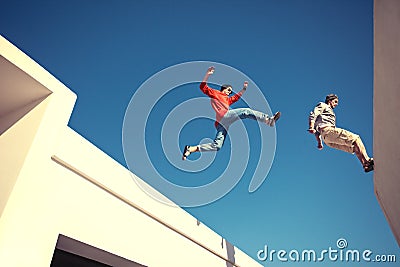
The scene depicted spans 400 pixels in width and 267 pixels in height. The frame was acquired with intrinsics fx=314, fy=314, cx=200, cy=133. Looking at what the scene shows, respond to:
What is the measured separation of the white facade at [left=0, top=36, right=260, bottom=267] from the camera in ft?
6.67

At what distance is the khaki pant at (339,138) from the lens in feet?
16.3

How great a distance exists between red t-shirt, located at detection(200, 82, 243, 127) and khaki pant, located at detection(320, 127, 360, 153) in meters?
1.77

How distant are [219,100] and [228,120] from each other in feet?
1.65

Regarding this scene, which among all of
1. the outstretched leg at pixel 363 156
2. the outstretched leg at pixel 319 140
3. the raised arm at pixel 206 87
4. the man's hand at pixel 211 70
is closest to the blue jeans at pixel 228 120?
the raised arm at pixel 206 87

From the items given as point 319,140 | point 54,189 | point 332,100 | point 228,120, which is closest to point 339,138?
point 319,140

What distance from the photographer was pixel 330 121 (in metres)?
5.40

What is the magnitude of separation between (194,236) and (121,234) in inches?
68.4

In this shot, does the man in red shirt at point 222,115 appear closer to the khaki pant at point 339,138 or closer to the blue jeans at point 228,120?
the blue jeans at point 228,120

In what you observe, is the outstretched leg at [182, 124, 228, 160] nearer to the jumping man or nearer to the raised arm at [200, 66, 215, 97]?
the raised arm at [200, 66, 215, 97]

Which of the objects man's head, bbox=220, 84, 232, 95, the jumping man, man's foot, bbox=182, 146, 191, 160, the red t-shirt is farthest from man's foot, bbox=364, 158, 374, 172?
man's head, bbox=220, 84, 232, 95

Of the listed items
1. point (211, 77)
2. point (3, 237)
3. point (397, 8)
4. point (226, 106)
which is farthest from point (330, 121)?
point (3, 237)

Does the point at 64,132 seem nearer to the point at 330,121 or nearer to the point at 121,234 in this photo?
the point at 121,234

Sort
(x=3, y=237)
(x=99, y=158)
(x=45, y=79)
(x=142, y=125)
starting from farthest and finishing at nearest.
Result: (x=142, y=125)
(x=99, y=158)
(x=45, y=79)
(x=3, y=237)

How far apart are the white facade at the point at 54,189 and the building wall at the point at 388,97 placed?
2.53 meters
